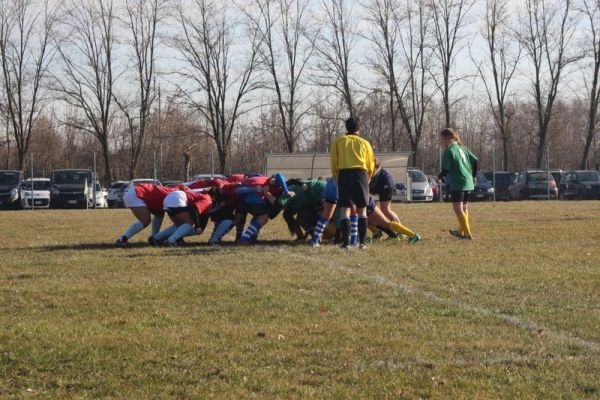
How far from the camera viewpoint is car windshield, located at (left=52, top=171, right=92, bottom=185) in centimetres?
3653

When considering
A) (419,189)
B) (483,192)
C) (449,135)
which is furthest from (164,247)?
(483,192)

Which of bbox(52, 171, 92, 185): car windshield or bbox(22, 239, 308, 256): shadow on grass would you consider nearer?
bbox(22, 239, 308, 256): shadow on grass

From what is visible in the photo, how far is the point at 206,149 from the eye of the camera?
194 feet

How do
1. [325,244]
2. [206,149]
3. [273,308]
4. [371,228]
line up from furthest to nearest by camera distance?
[206,149] < [371,228] < [325,244] < [273,308]

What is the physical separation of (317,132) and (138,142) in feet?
38.1

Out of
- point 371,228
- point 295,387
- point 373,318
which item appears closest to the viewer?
point 295,387

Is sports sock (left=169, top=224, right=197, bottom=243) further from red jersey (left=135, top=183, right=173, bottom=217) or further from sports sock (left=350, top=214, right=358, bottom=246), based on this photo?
sports sock (left=350, top=214, right=358, bottom=246)

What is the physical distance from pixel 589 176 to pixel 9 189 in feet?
87.0

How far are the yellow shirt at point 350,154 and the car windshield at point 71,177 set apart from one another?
88.3ft

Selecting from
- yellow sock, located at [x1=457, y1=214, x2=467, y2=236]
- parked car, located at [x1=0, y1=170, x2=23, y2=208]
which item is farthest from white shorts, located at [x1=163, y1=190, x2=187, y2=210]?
parked car, located at [x1=0, y1=170, x2=23, y2=208]

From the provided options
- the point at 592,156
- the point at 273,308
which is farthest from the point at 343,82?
the point at 273,308

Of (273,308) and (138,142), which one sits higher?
(138,142)

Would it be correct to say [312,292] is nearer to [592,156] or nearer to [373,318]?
[373,318]

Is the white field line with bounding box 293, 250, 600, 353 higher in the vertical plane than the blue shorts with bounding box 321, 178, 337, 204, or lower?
lower
